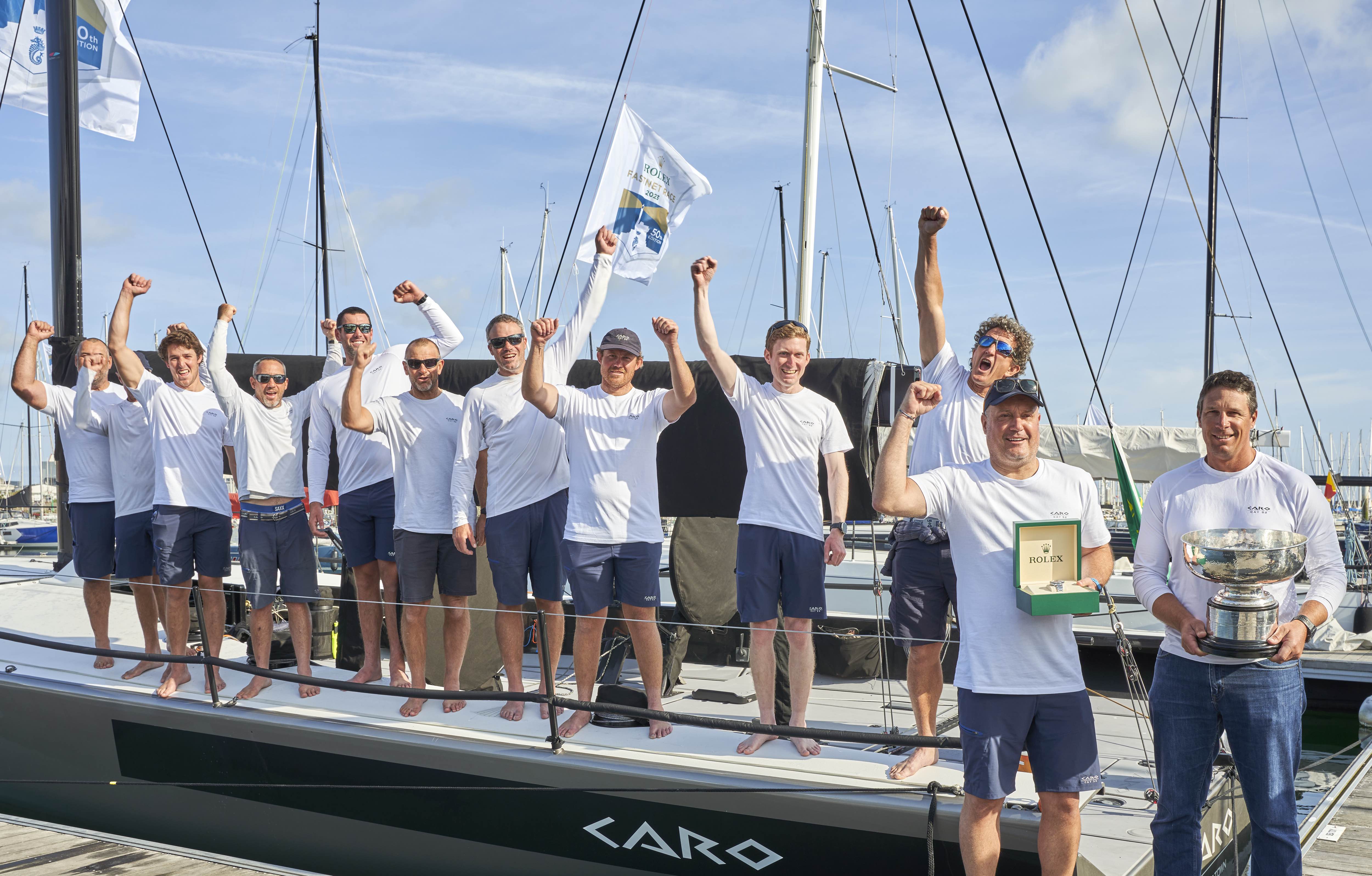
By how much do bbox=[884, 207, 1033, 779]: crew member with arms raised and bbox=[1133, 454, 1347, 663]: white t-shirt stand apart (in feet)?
2.53

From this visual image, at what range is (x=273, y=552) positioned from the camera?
5.16 metres

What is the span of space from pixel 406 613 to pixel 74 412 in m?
2.42

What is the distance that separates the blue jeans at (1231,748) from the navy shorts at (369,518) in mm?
3582

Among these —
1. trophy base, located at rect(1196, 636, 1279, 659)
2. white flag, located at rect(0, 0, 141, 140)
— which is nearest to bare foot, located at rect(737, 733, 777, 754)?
trophy base, located at rect(1196, 636, 1279, 659)

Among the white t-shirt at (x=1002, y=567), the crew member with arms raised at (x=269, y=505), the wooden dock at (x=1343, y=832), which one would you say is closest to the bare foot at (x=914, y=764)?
the white t-shirt at (x=1002, y=567)

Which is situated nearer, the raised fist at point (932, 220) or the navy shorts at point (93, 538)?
the raised fist at point (932, 220)

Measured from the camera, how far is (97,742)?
525 cm

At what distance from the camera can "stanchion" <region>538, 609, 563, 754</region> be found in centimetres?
416

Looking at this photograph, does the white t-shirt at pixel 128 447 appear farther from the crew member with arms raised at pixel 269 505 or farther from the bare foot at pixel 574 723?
the bare foot at pixel 574 723

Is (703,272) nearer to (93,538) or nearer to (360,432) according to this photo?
(360,432)

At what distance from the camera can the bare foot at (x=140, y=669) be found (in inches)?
212

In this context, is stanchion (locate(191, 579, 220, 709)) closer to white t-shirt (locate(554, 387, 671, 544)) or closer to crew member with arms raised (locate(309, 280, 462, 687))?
crew member with arms raised (locate(309, 280, 462, 687))

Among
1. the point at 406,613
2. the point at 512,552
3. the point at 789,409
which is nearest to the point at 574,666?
the point at 512,552

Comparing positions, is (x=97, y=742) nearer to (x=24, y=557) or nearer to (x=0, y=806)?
(x=0, y=806)
